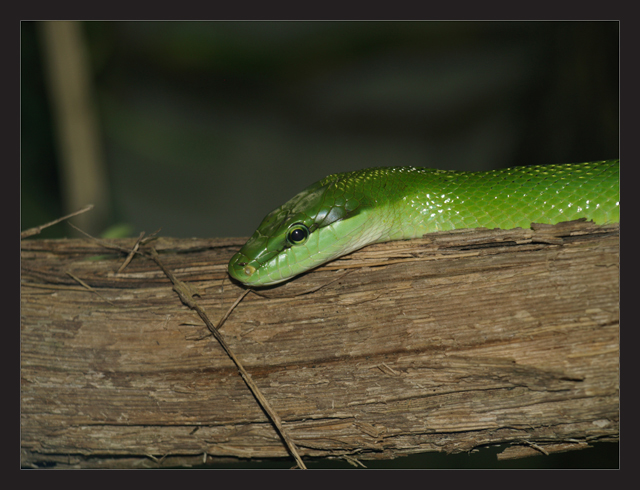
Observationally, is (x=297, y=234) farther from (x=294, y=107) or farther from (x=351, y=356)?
(x=294, y=107)

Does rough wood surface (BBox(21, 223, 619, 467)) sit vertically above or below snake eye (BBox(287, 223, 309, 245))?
below

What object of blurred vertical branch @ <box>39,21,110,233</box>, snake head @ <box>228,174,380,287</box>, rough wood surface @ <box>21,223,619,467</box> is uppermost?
blurred vertical branch @ <box>39,21,110,233</box>

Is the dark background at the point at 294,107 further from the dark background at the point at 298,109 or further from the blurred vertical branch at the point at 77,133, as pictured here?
the blurred vertical branch at the point at 77,133

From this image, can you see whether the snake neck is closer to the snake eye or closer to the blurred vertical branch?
the snake eye

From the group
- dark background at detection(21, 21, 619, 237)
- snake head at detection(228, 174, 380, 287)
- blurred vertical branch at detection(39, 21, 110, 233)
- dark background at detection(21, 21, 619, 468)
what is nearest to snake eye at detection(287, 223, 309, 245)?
snake head at detection(228, 174, 380, 287)

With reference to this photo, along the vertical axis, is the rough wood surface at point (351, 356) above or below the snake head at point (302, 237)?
below

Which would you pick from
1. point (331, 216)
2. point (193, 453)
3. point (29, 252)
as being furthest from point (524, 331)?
point (29, 252)

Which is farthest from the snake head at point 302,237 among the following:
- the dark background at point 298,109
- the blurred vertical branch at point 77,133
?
the blurred vertical branch at point 77,133

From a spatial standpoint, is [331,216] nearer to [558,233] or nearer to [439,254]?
[439,254]
